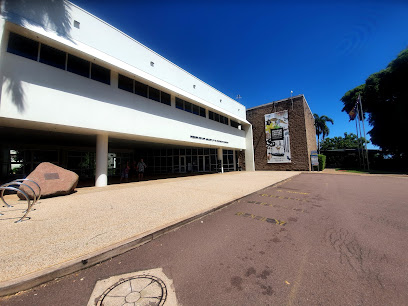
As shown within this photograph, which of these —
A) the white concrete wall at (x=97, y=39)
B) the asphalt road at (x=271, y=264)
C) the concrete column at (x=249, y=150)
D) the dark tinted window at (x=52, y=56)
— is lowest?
the asphalt road at (x=271, y=264)

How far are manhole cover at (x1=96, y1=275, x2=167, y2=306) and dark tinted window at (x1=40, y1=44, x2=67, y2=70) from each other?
10114 millimetres

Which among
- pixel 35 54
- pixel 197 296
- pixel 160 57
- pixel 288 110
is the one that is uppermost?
pixel 160 57

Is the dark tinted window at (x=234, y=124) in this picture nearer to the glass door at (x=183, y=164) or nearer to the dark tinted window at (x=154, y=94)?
the glass door at (x=183, y=164)

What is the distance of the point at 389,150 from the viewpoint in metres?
26.3

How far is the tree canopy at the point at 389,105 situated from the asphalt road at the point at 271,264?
27.0 metres

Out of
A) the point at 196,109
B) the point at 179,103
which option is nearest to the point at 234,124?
the point at 196,109

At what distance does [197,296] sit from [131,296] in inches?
32.5

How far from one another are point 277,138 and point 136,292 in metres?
24.5

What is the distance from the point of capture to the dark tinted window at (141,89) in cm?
1132

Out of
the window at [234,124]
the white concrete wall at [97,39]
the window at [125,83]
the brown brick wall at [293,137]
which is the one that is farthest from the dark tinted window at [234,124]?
the window at [125,83]

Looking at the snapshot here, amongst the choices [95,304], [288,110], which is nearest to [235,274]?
[95,304]

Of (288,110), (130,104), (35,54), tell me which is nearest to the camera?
(35,54)

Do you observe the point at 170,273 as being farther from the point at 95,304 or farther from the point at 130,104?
the point at 130,104

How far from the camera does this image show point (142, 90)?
11.6m
